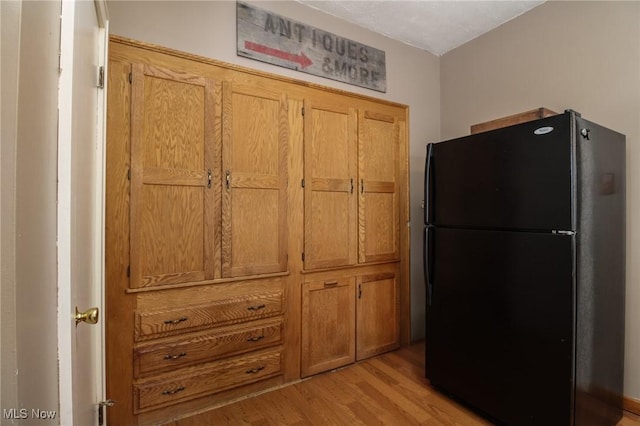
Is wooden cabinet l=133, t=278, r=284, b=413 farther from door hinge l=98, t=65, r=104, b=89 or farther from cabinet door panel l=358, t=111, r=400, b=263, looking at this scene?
→ door hinge l=98, t=65, r=104, b=89

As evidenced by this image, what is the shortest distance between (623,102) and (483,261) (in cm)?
136

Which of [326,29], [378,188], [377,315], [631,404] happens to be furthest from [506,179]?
[326,29]

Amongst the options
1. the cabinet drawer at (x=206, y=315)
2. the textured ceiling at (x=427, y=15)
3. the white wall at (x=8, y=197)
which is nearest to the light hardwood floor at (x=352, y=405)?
the cabinet drawer at (x=206, y=315)

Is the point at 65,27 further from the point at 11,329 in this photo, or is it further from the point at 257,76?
the point at 257,76

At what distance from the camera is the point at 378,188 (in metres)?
2.52

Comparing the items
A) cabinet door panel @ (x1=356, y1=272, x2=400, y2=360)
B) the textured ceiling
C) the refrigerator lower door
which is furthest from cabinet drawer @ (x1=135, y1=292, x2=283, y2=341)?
the textured ceiling

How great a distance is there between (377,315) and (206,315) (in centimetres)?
141

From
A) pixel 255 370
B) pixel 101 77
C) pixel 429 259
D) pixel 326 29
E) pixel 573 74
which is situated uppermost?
pixel 326 29

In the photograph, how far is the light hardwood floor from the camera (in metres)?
1.73

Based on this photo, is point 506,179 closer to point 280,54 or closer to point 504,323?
point 504,323

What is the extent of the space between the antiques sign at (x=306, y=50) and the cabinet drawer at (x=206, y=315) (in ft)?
5.41

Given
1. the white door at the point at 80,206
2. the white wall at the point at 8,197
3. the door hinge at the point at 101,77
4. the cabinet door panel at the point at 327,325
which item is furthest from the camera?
the cabinet door panel at the point at 327,325

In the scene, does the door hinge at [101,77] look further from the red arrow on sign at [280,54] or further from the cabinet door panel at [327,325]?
the cabinet door panel at [327,325]

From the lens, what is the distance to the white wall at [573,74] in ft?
Answer: 5.89
